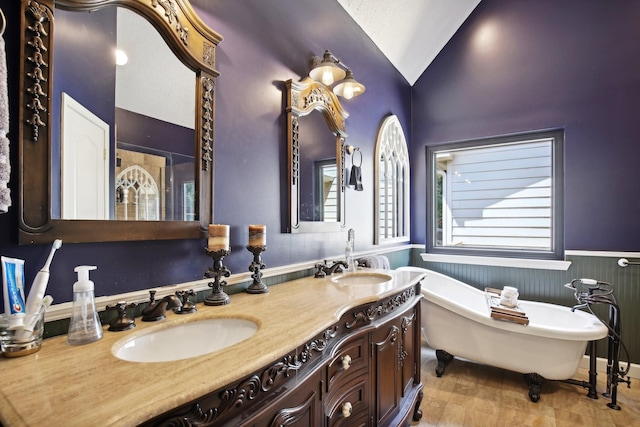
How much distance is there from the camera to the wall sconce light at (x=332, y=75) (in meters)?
A: 1.92

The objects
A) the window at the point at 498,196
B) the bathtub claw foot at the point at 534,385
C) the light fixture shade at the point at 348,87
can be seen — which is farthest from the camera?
the window at the point at 498,196

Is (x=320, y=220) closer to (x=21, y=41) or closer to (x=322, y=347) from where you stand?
(x=322, y=347)

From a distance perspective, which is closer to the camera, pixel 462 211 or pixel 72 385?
pixel 72 385

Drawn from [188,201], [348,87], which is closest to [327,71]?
[348,87]

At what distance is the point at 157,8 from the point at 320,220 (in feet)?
4.60

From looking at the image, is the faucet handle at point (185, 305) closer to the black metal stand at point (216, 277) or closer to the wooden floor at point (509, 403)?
the black metal stand at point (216, 277)

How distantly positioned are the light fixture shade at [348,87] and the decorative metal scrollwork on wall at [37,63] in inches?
61.3

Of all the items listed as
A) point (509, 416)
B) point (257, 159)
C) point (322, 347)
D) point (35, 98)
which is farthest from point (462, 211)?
point (35, 98)

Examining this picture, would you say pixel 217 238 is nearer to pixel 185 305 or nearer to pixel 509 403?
pixel 185 305

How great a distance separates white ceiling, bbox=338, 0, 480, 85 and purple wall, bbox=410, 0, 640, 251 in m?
0.19

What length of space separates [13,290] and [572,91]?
12.9 feet

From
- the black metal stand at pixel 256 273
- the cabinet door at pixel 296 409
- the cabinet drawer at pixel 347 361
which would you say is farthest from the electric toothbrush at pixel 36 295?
the cabinet drawer at pixel 347 361

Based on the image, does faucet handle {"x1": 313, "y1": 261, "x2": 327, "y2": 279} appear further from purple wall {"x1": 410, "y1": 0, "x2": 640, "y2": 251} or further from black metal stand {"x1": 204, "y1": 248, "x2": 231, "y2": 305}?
purple wall {"x1": 410, "y1": 0, "x2": 640, "y2": 251}

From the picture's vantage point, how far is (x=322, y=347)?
108 centimetres
